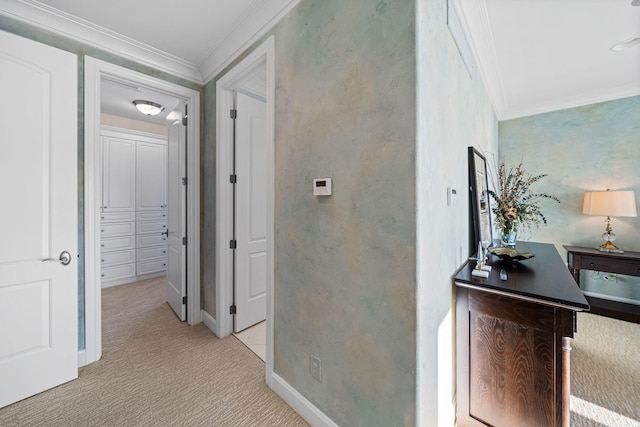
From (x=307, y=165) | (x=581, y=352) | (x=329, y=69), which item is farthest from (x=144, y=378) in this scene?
(x=581, y=352)

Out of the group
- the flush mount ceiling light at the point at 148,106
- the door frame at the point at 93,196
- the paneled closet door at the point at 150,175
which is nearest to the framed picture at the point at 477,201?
the door frame at the point at 93,196

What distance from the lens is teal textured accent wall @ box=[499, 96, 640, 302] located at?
296 centimetres

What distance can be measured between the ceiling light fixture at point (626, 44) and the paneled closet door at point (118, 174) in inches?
225

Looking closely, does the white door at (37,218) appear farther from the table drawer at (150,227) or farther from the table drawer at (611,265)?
the table drawer at (611,265)

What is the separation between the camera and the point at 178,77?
→ 2598 millimetres

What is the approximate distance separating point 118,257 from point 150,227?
0.63 metres

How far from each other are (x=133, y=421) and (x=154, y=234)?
3472 millimetres

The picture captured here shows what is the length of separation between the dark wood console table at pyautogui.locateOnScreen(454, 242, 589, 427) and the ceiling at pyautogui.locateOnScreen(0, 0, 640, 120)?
5.56 ft

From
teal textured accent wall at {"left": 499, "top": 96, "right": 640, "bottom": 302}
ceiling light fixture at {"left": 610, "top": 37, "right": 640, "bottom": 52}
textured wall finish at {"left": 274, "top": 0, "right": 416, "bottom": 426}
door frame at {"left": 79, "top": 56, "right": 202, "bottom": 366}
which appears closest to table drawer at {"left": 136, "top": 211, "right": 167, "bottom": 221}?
door frame at {"left": 79, "top": 56, "right": 202, "bottom": 366}

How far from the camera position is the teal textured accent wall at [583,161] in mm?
2959

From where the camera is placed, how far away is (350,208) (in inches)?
50.9

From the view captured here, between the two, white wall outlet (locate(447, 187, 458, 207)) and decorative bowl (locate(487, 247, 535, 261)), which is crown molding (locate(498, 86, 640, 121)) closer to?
decorative bowl (locate(487, 247, 535, 261))

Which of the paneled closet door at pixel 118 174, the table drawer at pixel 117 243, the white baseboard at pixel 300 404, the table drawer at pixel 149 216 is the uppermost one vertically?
the paneled closet door at pixel 118 174

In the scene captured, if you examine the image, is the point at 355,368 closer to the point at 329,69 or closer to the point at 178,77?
the point at 329,69
